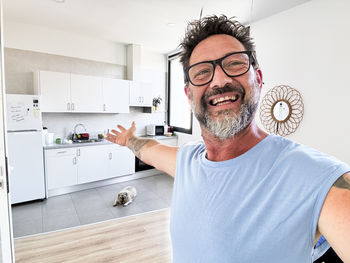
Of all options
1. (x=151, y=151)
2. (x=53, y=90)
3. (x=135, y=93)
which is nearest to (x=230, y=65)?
(x=151, y=151)

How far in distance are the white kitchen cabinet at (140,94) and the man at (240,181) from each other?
152 inches

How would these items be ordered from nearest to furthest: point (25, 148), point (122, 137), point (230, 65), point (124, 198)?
point (230, 65) → point (122, 137) → point (25, 148) → point (124, 198)

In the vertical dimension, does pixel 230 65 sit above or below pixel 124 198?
above

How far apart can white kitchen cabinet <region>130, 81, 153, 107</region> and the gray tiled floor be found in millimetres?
1839

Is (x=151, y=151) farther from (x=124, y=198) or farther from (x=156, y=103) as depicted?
(x=156, y=103)

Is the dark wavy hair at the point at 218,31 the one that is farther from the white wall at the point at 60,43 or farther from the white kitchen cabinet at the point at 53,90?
the white wall at the point at 60,43

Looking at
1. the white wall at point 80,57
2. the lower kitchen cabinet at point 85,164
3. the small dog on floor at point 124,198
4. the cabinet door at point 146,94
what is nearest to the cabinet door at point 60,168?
the lower kitchen cabinet at point 85,164

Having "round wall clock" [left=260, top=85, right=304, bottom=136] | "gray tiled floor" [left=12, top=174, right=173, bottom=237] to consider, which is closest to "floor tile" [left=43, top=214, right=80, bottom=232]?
"gray tiled floor" [left=12, top=174, right=173, bottom=237]

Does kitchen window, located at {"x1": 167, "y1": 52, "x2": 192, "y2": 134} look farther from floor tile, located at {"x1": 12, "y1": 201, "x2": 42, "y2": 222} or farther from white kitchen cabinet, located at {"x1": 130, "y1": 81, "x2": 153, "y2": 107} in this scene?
floor tile, located at {"x1": 12, "y1": 201, "x2": 42, "y2": 222}

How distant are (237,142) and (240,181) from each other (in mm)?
165

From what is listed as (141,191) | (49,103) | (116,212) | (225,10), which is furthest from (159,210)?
(225,10)

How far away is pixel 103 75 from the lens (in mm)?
4508

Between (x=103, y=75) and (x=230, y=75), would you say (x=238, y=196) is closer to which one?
(x=230, y=75)

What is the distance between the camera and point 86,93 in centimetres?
398
